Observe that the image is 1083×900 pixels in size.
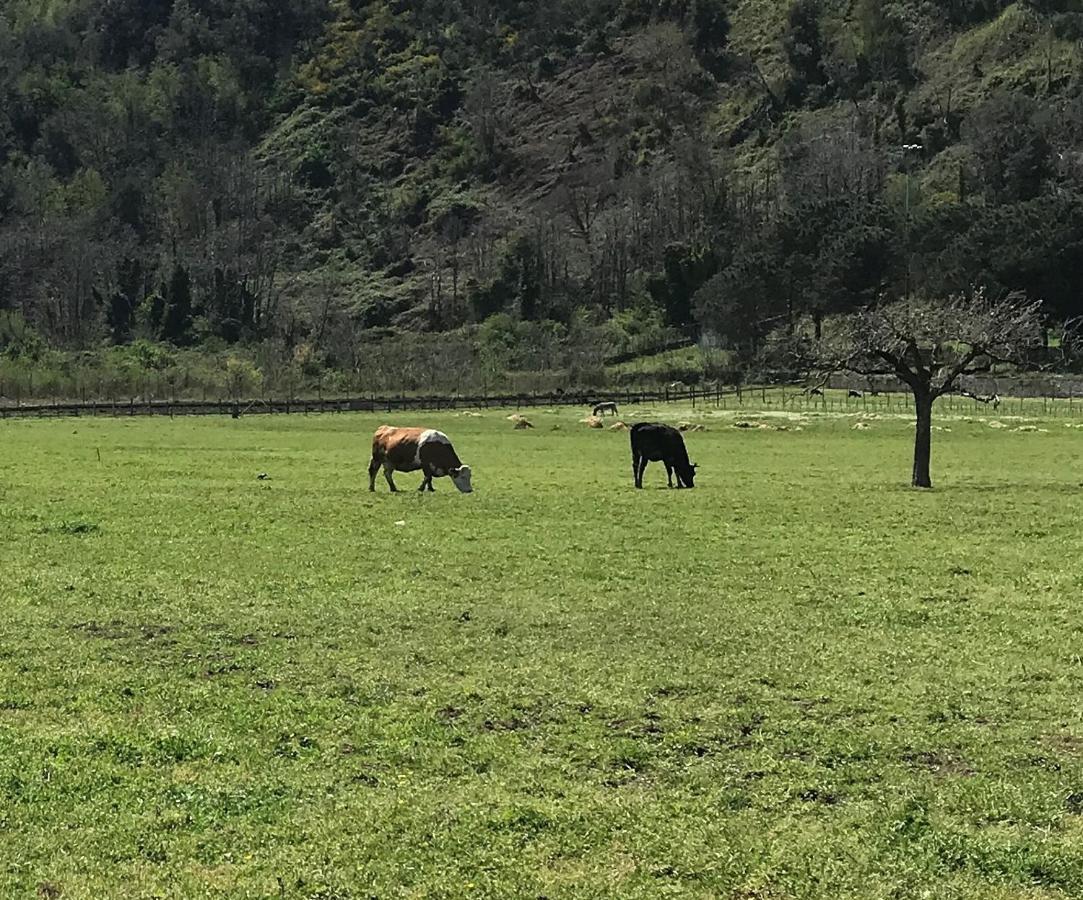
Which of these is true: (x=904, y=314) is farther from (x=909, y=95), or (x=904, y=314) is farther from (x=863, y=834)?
(x=909, y=95)

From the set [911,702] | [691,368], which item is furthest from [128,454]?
[691,368]

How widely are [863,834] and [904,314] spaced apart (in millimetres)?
24068

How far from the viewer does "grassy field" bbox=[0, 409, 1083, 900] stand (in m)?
7.00

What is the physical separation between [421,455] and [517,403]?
6105cm

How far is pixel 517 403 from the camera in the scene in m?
88.1

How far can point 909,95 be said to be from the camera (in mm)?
188875

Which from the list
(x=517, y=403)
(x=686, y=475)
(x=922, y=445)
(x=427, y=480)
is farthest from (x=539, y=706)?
(x=517, y=403)

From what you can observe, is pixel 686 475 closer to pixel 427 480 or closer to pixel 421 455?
pixel 427 480

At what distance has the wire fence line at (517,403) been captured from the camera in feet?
249

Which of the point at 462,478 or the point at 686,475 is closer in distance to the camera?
the point at 462,478

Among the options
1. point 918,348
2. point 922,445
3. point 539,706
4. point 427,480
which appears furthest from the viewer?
point 918,348

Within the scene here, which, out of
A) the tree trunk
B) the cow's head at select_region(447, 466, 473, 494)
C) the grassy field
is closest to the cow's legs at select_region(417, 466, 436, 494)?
the cow's head at select_region(447, 466, 473, 494)

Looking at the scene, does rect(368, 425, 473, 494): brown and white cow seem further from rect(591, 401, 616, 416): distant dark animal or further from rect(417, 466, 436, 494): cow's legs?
rect(591, 401, 616, 416): distant dark animal

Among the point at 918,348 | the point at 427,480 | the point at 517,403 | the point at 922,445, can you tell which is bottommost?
the point at 427,480
